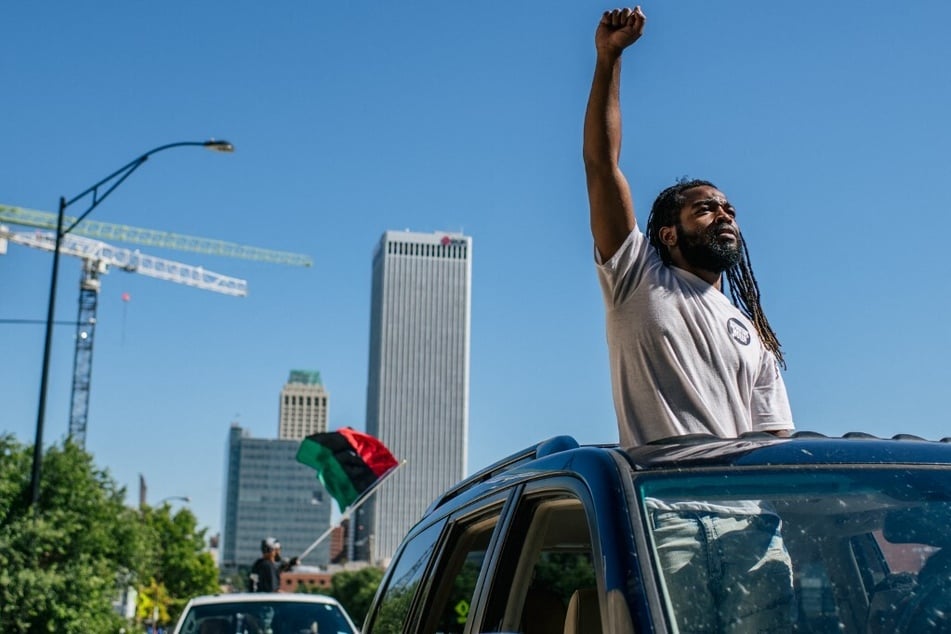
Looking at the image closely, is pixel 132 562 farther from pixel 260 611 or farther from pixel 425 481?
pixel 425 481

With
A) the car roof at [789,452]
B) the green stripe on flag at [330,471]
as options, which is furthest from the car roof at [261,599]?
the green stripe on flag at [330,471]

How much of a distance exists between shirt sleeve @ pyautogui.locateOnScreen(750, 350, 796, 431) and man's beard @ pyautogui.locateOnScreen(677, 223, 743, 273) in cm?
29

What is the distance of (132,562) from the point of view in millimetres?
33250

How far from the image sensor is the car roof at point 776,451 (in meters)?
2.74

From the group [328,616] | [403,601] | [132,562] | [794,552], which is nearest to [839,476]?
[794,552]

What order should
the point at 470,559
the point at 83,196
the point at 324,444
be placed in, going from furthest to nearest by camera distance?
the point at 324,444 < the point at 83,196 < the point at 470,559

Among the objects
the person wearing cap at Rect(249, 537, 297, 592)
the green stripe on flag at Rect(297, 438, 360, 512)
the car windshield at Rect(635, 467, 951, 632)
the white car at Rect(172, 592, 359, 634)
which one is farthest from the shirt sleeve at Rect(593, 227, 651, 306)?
the green stripe on flag at Rect(297, 438, 360, 512)

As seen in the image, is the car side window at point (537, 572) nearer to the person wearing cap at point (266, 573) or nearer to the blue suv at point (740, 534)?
the blue suv at point (740, 534)

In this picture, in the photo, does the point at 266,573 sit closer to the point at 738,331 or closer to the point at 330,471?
the point at 738,331

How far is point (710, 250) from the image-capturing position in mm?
3910

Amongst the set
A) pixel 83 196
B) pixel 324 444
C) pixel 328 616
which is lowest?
pixel 328 616

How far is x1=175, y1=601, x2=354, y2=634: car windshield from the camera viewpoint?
32.7ft

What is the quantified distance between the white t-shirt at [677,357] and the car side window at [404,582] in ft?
2.60

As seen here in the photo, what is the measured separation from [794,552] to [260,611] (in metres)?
8.00
